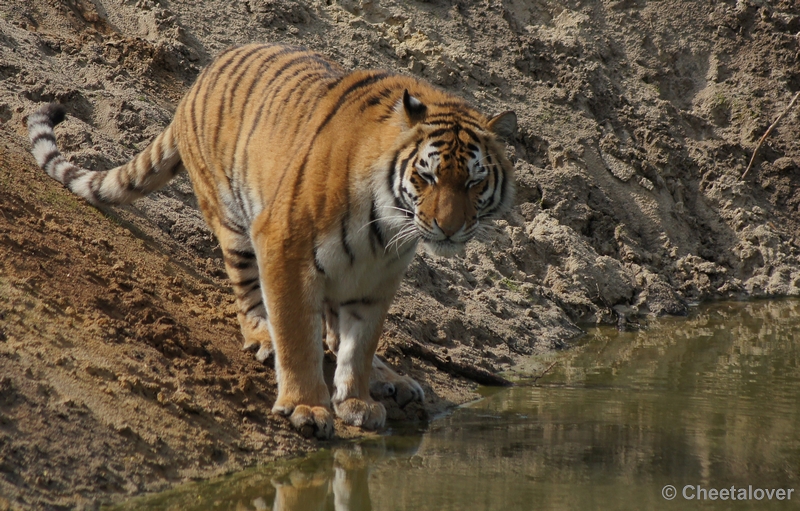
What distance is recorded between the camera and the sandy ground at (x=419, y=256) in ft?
13.4

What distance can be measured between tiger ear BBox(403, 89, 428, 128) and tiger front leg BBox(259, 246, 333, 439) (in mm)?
879

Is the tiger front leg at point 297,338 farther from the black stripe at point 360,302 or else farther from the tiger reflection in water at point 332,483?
the black stripe at point 360,302

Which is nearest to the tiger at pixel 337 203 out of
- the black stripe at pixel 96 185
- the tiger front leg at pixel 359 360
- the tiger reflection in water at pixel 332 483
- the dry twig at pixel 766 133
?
the tiger front leg at pixel 359 360

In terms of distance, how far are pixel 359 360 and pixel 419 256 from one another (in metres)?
2.59

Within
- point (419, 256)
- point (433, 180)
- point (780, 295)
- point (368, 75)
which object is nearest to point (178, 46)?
point (419, 256)

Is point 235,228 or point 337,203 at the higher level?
point 337,203

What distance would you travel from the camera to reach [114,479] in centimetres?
365

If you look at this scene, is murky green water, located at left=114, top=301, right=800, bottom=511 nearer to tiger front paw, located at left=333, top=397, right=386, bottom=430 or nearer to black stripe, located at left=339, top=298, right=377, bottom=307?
tiger front paw, located at left=333, top=397, right=386, bottom=430

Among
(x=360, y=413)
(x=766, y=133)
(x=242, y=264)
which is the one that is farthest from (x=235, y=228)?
(x=766, y=133)

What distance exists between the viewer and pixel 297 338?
455cm

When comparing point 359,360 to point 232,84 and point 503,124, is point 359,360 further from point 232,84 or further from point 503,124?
point 232,84

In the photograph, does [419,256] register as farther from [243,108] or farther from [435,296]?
[243,108]

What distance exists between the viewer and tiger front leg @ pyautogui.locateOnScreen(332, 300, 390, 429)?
191 inches

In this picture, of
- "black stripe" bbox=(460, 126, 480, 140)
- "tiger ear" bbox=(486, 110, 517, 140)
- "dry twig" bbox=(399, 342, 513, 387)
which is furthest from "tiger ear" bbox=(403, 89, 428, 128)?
"dry twig" bbox=(399, 342, 513, 387)
